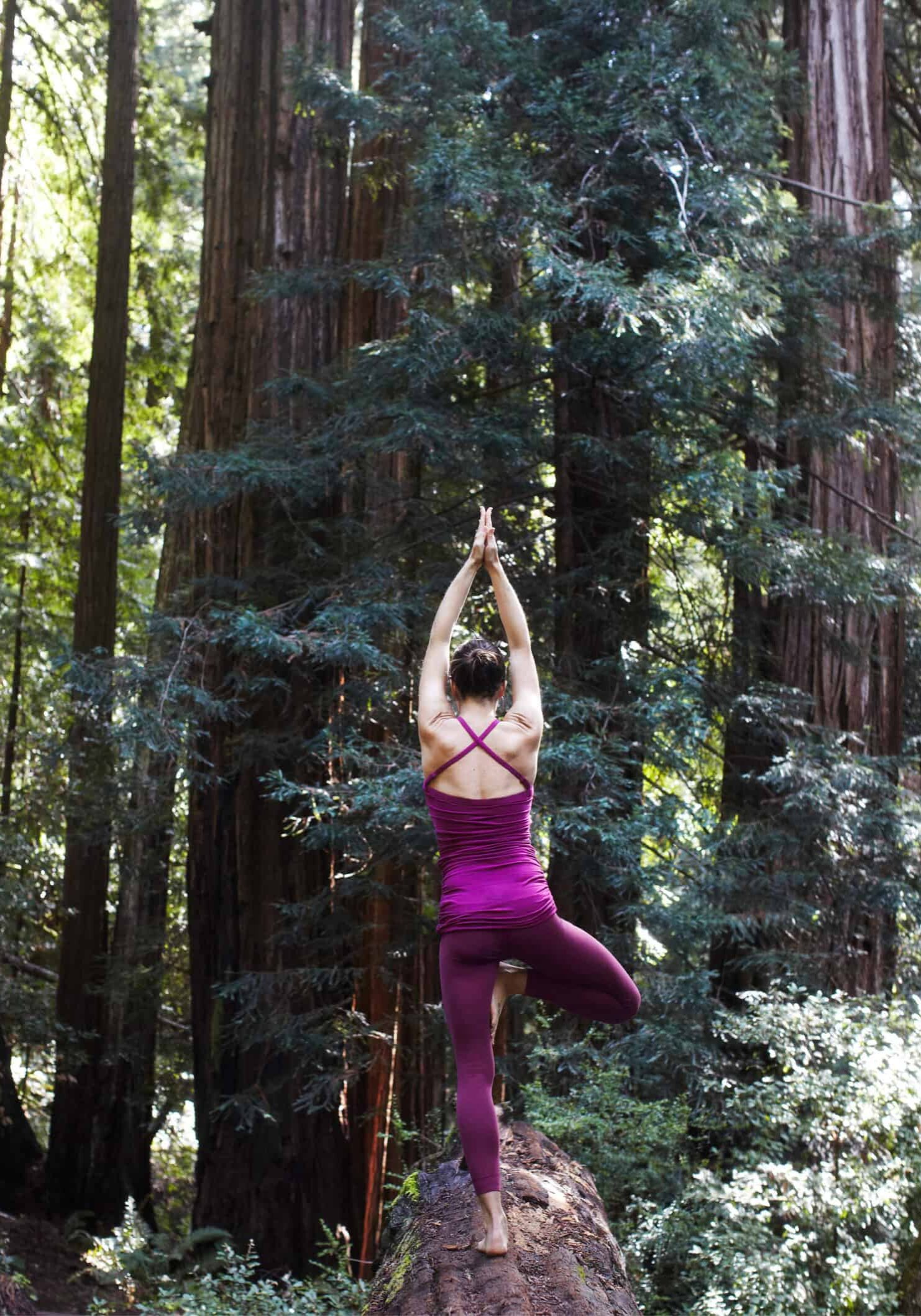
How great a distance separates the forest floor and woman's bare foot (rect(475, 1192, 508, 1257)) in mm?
5347

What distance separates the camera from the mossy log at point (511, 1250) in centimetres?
419

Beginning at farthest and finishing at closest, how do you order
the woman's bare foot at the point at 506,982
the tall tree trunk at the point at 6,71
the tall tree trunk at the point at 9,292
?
1. the tall tree trunk at the point at 9,292
2. the tall tree trunk at the point at 6,71
3. the woman's bare foot at the point at 506,982

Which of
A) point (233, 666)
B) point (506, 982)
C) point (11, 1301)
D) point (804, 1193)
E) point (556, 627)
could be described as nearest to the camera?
point (506, 982)

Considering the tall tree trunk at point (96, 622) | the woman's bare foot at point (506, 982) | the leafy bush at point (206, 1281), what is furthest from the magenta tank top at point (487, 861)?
the tall tree trunk at point (96, 622)

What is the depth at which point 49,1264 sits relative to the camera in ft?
34.5

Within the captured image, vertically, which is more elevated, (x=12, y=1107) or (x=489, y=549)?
(x=489, y=549)

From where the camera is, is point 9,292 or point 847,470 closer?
point 847,470

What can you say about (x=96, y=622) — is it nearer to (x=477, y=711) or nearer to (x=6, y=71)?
(x=6, y=71)

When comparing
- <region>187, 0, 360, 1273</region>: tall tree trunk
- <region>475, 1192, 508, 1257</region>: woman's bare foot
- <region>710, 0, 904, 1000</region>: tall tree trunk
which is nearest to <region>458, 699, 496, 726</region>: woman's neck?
<region>475, 1192, 508, 1257</region>: woman's bare foot

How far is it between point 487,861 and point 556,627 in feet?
14.8

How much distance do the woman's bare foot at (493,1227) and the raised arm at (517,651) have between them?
5.09 ft

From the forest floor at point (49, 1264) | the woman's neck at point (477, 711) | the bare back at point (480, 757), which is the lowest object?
the forest floor at point (49, 1264)

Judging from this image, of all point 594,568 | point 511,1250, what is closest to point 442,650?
point 511,1250

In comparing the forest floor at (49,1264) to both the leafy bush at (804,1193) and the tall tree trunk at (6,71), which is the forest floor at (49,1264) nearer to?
the leafy bush at (804,1193)
